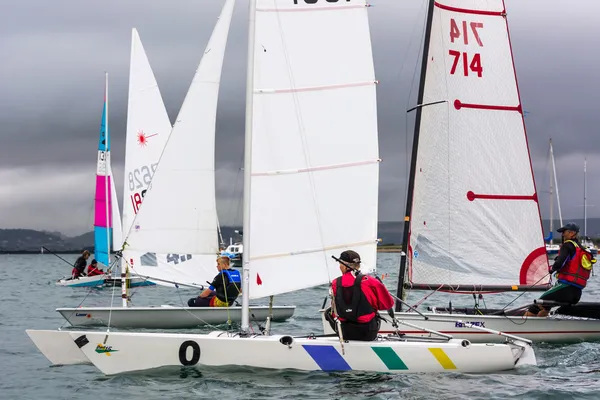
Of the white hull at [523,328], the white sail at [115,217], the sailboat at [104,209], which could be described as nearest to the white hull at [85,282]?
the sailboat at [104,209]

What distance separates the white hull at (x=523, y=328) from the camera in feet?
44.0

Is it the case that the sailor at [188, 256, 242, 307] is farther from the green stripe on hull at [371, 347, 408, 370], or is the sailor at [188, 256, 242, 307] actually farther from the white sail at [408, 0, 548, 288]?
the green stripe on hull at [371, 347, 408, 370]

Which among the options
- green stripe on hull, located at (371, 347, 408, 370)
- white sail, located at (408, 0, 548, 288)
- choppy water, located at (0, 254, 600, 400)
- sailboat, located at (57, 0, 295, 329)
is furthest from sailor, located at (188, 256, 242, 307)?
green stripe on hull, located at (371, 347, 408, 370)

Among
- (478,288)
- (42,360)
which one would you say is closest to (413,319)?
(478,288)

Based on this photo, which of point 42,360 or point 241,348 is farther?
point 42,360

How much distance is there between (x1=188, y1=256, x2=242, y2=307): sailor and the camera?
597 inches

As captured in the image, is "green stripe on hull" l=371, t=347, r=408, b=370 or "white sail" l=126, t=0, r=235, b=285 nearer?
"green stripe on hull" l=371, t=347, r=408, b=370

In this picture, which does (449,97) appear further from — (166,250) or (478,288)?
(166,250)

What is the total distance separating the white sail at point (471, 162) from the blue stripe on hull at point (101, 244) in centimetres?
1955

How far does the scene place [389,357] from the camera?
10414 mm

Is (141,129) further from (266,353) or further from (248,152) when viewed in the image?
(266,353)

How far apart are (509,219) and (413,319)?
2.58 meters

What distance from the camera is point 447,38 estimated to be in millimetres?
14055

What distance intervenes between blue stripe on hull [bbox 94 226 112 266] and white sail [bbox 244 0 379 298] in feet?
70.4
